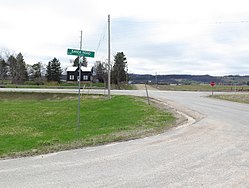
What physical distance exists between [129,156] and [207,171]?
1884mm

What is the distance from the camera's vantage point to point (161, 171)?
5613 millimetres

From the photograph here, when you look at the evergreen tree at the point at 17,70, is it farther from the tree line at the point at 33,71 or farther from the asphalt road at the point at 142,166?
the asphalt road at the point at 142,166

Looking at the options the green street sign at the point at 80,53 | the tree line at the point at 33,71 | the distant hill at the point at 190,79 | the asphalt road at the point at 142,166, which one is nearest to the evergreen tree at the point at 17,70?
the tree line at the point at 33,71

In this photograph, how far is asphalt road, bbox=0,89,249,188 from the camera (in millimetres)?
5031

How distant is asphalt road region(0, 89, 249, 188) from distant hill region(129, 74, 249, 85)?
72990 millimetres

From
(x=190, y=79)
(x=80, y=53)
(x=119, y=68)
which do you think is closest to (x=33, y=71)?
(x=119, y=68)

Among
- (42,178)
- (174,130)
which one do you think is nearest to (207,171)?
(42,178)

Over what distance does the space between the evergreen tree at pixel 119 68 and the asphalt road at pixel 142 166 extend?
69242 millimetres

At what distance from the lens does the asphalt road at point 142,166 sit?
16.5 feet

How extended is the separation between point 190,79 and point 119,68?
132 feet

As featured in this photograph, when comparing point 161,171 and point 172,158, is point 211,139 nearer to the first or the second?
point 172,158

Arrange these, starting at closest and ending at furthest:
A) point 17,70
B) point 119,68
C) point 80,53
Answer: point 80,53, point 119,68, point 17,70

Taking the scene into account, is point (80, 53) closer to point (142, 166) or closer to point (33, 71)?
point (142, 166)

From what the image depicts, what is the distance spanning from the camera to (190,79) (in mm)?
108562
